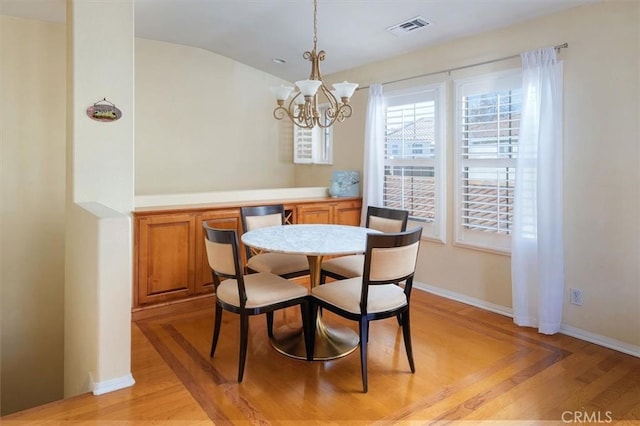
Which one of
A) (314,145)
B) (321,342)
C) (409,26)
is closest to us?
Result: (321,342)

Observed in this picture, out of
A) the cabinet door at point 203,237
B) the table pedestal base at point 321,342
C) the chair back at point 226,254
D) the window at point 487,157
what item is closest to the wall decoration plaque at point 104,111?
the cabinet door at point 203,237

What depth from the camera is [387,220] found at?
3523 mm

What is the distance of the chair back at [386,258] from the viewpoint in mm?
2367

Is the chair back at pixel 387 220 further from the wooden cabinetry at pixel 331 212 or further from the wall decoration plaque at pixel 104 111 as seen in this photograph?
the wall decoration plaque at pixel 104 111

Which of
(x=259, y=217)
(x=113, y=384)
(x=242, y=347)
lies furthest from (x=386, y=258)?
(x=113, y=384)

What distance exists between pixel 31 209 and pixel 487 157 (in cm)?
429

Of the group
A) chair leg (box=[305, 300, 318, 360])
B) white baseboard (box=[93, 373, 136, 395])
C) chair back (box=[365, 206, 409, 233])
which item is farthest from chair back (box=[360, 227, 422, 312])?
white baseboard (box=[93, 373, 136, 395])

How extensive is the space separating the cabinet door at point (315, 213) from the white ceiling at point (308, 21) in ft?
5.61

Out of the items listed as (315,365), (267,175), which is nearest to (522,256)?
(315,365)

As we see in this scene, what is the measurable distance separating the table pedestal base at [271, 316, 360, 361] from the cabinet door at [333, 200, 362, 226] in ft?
5.94

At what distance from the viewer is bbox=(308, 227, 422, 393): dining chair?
2.39 m

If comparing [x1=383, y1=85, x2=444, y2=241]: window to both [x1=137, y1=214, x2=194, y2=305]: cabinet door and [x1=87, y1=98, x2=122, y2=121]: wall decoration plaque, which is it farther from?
[x1=87, y1=98, x2=122, y2=121]: wall decoration plaque

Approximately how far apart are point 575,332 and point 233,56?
15.4 ft

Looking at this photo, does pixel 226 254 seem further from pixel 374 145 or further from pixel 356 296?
pixel 374 145
